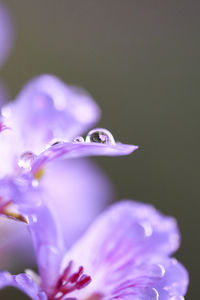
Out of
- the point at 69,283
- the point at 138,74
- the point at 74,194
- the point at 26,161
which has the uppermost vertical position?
the point at 26,161

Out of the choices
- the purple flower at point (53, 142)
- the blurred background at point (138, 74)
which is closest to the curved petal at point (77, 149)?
the purple flower at point (53, 142)

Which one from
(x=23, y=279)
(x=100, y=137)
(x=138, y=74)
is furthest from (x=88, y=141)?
(x=138, y=74)

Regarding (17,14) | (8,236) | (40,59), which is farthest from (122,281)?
(17,14)

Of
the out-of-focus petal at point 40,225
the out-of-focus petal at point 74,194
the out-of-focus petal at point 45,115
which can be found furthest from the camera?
the out-of-focus petal at point 74,194

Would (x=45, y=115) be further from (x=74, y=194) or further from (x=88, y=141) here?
(x=74, y=194)

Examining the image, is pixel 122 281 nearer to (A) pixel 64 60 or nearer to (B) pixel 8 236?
(B) pixel 8 236

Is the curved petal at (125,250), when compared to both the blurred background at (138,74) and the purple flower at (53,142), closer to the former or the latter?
the purple flower at (53,142)
